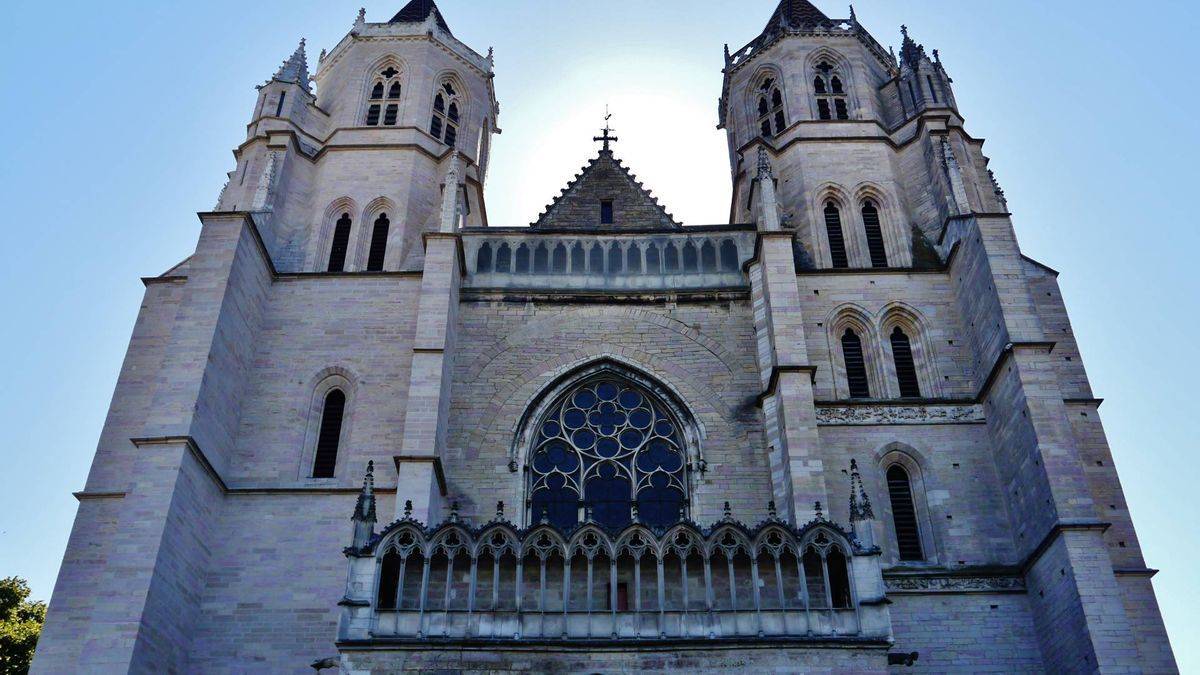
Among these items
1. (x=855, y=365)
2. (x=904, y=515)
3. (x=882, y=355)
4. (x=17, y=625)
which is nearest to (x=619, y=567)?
(x=904, y=515)

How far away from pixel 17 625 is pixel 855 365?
21251 millimetres

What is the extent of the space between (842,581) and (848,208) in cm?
1014

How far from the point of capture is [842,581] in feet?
45.0

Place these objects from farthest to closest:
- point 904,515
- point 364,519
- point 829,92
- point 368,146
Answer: point 829,92
point 368,146
point 904,515
point 364,519

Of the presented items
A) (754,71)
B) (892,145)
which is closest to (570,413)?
(892,145)

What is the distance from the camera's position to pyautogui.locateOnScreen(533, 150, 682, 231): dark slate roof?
71.9ft

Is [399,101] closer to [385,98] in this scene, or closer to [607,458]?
[385,98]

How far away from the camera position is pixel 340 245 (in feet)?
71.3

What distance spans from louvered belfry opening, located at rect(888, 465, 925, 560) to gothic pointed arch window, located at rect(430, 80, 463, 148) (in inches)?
524

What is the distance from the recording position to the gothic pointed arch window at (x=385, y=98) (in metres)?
24.5

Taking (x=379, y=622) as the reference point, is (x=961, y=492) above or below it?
above

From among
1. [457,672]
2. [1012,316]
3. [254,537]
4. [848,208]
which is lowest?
[457,672]

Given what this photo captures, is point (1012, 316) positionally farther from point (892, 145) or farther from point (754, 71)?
point (754, 71)

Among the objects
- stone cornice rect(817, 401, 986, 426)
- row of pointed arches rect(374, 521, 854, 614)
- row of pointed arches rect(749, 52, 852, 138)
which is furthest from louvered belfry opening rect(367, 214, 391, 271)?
stone cornice rect(817, 401, 986, 426)
